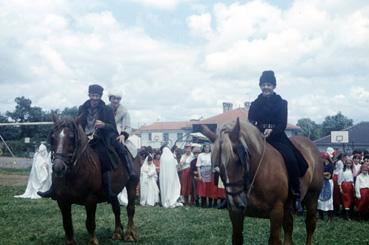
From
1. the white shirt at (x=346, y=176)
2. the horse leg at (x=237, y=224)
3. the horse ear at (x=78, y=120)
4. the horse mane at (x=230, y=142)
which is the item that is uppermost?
the horse ear at (x=78, y=120)

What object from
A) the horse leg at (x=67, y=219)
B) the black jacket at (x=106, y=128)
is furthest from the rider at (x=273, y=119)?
the horse leg at (x=67, y=219)

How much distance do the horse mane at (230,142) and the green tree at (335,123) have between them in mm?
80718

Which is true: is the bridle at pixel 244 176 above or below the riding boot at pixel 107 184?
above

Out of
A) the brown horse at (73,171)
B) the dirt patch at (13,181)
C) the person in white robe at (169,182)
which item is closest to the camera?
the brown horse at (73,171)

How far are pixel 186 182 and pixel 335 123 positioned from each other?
73.8 meters

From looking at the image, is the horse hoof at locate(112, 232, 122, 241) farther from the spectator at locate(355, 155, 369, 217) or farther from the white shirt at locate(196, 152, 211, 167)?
the spectator at locate(355, 155, 369, 217)

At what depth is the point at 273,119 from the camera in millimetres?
6992

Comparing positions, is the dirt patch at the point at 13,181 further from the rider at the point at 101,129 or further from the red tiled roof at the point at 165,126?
the red tiled roof at the point at 165,126

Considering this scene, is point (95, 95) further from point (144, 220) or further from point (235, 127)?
point (144, 220)

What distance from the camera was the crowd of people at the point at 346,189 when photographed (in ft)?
43.9

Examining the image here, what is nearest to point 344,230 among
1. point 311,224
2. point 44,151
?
point 311,224

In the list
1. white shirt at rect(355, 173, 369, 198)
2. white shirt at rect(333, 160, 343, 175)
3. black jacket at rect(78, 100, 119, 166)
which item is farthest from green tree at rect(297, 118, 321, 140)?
black jacket at rect(78, 100, 119, 166)

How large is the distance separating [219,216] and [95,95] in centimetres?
640

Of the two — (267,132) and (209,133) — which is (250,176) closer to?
(209,133)
